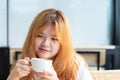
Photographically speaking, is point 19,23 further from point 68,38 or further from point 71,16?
point 68,38

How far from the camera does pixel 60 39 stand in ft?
3.02

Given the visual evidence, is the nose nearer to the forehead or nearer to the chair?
the forehead

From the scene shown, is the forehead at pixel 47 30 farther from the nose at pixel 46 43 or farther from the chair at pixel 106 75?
the chair at pixel 106 75

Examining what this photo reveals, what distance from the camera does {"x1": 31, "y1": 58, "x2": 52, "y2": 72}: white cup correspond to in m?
0.77

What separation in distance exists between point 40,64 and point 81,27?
1505 mm

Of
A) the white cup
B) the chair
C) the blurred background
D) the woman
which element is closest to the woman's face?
the woman

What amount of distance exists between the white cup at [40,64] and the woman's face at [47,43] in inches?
5.1

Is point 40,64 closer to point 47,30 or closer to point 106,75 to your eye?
point 47,30

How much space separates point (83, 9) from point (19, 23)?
23.0 inches

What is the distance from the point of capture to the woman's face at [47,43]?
90cm

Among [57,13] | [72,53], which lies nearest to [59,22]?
[57,13]

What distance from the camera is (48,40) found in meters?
0.90

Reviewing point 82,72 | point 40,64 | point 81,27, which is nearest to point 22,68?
point 40,64

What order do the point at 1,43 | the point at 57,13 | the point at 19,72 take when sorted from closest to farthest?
the point at 19,72 → the point at 57,13 → the point at 1,43
